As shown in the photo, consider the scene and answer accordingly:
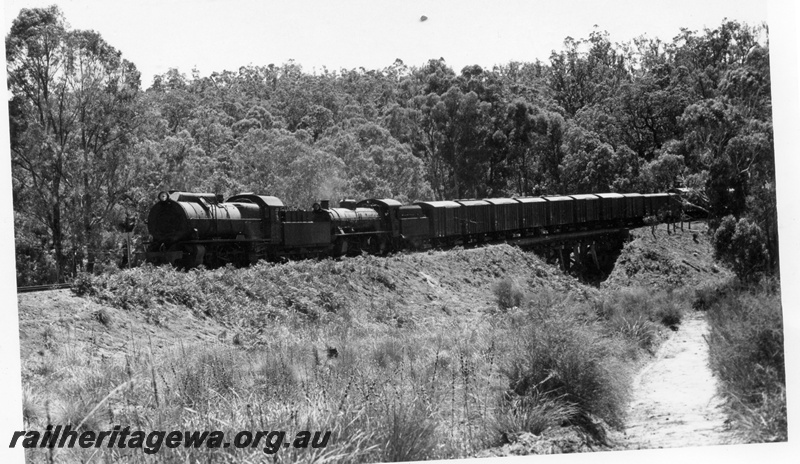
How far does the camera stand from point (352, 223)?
34156 mm

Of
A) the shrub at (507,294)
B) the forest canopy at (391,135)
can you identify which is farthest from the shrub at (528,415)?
the shrub at (507,294)

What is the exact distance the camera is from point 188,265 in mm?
25641

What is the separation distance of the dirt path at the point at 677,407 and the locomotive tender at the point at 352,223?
1498 cm

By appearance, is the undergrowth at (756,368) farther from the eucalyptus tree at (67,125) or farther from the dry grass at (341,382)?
the eucalyptus tree at (67,125)

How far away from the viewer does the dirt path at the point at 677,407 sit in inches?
371

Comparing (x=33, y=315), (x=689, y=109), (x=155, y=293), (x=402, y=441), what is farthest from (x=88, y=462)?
(x=689, y=109)

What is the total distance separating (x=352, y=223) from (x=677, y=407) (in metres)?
24.0

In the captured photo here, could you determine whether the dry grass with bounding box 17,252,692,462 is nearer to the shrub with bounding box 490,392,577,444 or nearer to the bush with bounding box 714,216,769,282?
the shrub with bounding box 490,392,577,444

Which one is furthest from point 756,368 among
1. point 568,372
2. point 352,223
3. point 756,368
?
point 352,223

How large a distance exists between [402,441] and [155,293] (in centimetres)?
1292

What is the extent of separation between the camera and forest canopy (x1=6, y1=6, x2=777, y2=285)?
2781 cm

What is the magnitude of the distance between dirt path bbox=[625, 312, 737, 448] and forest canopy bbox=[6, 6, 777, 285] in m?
5.52

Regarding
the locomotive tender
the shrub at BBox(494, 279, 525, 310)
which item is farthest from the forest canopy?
the shrub at BBox(494, 279, 525, 310)

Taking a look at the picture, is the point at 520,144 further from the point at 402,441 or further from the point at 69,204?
the point at 402,441
